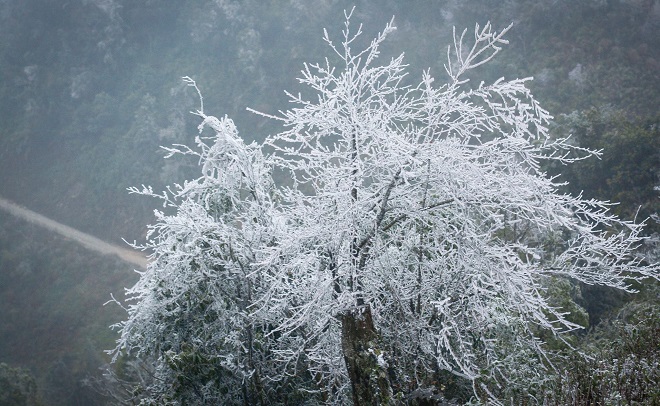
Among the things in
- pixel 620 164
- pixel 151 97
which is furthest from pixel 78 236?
pixel 620 164

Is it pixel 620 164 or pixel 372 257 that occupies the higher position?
pixel 620 164

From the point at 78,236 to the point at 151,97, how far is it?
9.55 m

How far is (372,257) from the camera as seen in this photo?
4.91 meters

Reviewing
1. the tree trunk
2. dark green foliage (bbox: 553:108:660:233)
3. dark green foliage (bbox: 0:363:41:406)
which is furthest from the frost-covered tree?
dark green foliage (bbox: 0:363:41:406)

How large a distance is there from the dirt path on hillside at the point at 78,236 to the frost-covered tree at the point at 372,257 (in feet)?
58.9

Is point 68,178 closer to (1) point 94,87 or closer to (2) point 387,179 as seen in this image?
(1) point 94,87

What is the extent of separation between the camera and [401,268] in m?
5.32

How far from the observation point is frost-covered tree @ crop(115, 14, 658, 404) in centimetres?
444

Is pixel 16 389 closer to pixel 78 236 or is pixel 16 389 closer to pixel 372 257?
pixel 78 236

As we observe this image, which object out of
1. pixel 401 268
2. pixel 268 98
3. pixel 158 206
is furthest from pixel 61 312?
pixel 401 268

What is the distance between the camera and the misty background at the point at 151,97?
19094 mm

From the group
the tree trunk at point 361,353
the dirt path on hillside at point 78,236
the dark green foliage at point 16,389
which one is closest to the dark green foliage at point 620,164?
the tree trunk at point 361,353

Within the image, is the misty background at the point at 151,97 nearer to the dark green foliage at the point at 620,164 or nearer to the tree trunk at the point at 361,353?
the dark green foliage at the point at 620,164

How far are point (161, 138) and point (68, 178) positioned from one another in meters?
6.90
